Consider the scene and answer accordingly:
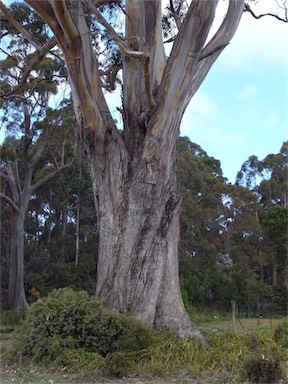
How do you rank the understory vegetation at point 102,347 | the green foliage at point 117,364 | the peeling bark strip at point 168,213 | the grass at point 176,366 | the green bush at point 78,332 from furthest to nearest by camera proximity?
the peeling bark strip at point 168,213, the green bush at point 78,332, the understory vegetation at point 102,347, the green foliage at point 117,364, the grass at point 176,366

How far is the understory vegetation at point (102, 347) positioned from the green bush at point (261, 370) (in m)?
1.44

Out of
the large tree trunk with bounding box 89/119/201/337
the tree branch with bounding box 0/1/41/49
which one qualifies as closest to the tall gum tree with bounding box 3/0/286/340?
the large tree trunk with bounding box 89/119/201/337

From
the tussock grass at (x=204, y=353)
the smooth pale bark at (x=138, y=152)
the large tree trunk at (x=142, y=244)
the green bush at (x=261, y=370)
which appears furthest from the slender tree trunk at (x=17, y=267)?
the green bush at (x=261, y=370)

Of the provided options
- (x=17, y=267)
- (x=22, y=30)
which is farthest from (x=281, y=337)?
(x=17, y=267)

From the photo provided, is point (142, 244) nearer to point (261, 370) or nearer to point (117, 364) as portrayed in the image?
point (117, 364)

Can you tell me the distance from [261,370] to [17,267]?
21.9 m

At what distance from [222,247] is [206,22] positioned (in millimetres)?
27954

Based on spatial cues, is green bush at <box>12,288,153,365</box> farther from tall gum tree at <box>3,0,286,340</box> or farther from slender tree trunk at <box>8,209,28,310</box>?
slender tree trunk at <box>8,209,28,310</box>

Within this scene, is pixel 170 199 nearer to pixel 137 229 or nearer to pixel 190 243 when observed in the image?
pixel 137 229

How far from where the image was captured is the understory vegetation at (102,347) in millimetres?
7059

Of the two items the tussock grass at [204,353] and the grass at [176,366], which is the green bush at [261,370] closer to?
the grass at [176,366]

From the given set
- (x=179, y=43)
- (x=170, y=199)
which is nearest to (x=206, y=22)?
(x=179, y=43)

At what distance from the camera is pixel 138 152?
9.53 metres

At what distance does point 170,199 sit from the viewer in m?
9.38
